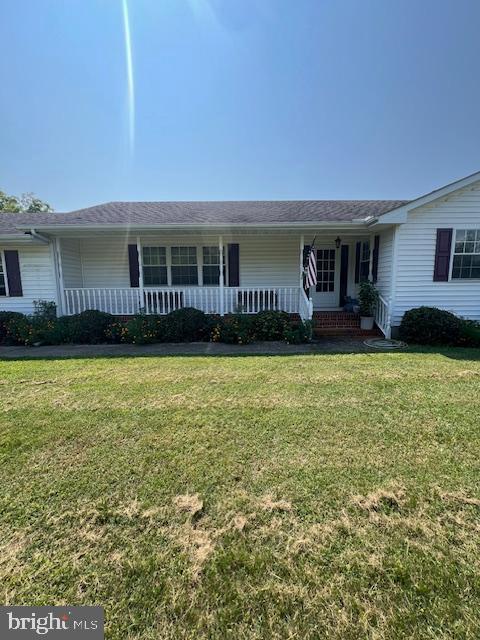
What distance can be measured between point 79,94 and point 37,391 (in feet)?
33.3

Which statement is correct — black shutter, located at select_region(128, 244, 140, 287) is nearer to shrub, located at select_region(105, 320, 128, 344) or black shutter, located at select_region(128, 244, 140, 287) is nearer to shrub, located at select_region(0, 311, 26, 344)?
shrub, located at select_region(105, 320, 128, 344)

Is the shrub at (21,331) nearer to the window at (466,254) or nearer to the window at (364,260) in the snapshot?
the window at (364,260)

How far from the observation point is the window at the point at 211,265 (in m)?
10.3

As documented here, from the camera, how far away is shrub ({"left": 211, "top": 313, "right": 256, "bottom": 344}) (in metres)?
8.04

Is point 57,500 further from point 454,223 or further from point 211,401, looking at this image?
point 454,223

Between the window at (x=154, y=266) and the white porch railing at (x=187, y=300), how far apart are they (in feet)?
3.12

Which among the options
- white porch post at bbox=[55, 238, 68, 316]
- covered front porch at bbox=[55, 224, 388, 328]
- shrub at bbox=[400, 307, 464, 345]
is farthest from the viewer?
covered front porch at bbox=[55, 224, 388, 328]

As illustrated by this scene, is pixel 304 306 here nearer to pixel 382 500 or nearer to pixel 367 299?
pixel 367 299

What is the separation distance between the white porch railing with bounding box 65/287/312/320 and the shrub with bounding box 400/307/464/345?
2.97 m

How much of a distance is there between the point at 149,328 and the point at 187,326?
103cm

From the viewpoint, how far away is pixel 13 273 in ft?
30.2

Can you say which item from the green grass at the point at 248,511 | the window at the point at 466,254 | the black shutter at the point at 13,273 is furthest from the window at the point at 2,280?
the window at the point at 466,254

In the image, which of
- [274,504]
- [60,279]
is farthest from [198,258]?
[274,504]

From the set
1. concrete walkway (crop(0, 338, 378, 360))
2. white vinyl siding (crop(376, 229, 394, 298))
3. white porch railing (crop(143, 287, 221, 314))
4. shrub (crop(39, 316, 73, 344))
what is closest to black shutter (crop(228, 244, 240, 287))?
white porch railing (crop(143, 287, 221, 314))
